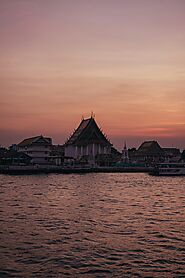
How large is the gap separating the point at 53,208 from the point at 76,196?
5934mm

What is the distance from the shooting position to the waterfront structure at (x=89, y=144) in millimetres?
73094

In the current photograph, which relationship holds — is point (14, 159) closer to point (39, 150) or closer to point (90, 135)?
point (39, 150)

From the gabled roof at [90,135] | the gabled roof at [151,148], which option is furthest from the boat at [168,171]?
the gabled roof at [151,148]

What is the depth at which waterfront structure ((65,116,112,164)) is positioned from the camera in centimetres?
7309

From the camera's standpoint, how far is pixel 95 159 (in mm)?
72438

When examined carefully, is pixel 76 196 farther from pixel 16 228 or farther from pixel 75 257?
pixel 75 257

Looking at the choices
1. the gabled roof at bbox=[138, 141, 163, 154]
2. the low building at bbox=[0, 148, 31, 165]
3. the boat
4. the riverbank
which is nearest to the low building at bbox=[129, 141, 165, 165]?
the gabled roof at bbox=[138, 141, 163, 154]

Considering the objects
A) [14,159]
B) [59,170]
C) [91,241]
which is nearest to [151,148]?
[59,170]

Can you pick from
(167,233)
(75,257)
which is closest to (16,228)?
(75,257)

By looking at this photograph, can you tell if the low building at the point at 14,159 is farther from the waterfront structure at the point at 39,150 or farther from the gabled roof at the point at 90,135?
the gabled roof at the point at 90,135

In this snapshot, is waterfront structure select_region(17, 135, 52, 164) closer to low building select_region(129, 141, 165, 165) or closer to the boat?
the boat

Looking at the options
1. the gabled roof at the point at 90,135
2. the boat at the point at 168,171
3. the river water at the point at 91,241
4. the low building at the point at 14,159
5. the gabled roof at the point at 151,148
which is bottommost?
the river water at the point at 91,241

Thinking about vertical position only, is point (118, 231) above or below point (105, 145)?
below

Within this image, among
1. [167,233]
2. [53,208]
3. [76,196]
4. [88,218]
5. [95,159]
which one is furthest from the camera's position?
[95,159]
